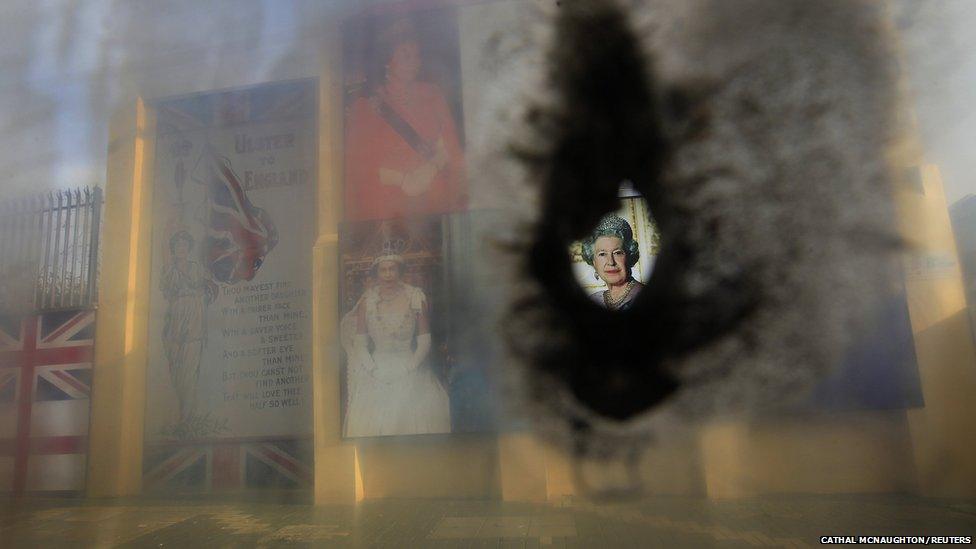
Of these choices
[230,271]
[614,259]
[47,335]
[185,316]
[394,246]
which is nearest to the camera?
[614,259]

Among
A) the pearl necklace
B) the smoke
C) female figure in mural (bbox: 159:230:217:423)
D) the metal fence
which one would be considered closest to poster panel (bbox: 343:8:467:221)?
the smoke

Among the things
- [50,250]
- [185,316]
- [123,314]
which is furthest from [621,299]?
[50,250]

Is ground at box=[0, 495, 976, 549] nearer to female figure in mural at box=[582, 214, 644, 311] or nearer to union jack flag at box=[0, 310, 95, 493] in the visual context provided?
union jack flag at box=[0, 310, 95, 493]

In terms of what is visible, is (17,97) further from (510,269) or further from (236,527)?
(510,269)

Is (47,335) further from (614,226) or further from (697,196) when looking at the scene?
(697,196)

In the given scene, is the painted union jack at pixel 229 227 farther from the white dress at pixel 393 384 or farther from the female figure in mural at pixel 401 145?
the white dress at pixel 393 384

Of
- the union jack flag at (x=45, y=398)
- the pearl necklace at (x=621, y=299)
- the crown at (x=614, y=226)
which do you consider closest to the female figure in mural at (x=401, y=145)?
the crown at (x=614, y=226)
